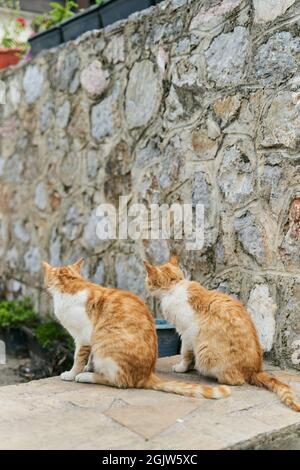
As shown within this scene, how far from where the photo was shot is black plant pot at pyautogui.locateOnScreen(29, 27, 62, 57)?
18.7 feet

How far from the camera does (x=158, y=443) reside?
2.38 metres

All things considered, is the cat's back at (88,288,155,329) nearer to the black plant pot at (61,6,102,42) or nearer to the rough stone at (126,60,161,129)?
the rough stone at (126,60,161,129)

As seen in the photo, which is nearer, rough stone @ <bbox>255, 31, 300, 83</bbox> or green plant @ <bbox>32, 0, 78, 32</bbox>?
rough stone @ <bbox>255, 31, 300, 83</bbox>

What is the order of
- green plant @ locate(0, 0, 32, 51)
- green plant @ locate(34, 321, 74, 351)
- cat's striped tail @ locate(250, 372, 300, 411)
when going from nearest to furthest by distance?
cat's striped tail @ locate(250, 372, 300, 411) → green plant @ locate(34, 321, 74, 351) → green plant @ locate(0, 0, 32, 51)

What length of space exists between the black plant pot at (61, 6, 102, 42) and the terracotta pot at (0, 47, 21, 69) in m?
1.31

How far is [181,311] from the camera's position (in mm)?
3305

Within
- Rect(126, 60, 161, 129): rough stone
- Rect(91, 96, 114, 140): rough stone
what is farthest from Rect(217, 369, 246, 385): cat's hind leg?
Rect(91, 96, 114, 140): rough stone

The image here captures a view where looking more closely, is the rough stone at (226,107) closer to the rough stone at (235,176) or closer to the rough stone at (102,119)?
the rough stone at (235,176)

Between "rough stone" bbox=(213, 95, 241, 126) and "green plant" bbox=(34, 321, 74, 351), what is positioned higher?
"rough stone" bbox=(213, 95, 241, 126)

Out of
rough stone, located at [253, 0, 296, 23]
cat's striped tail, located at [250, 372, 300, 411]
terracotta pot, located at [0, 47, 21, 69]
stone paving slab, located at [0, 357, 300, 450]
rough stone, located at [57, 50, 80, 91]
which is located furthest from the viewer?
terracotta pot, located at [0, 47, 21, 69]

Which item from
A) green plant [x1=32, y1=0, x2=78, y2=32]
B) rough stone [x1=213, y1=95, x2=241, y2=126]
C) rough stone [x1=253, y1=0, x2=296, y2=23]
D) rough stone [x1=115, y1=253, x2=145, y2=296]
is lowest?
rough stone [x1=115, y1=253, x2=145, y2=296]

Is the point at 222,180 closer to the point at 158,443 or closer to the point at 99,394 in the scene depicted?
the point at 99,394

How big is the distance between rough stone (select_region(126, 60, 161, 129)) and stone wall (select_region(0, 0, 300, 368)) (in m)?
0.01

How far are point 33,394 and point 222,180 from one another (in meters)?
1.76
